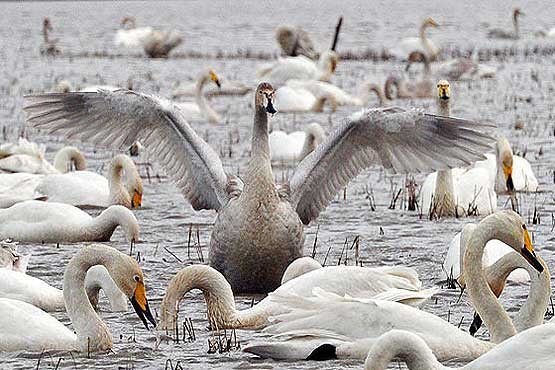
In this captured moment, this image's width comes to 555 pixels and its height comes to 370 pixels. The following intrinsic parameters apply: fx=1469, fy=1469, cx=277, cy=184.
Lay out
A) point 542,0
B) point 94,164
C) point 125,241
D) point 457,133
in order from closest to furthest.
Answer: point 457,133 < point 125,241 < point 94,164 < point 542,0

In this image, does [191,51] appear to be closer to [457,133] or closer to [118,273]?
[457,133]

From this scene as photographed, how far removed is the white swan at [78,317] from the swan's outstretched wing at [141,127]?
2.45 meters

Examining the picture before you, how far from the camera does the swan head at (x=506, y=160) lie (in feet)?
39.3

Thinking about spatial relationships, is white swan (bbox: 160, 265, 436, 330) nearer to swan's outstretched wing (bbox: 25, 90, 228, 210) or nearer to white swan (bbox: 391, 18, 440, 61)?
swan's outstretched wing (bbox: 25, 90, 228, 210)

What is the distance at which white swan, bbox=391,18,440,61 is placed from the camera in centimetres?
2795

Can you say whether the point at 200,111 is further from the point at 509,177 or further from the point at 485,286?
the point at 485,286

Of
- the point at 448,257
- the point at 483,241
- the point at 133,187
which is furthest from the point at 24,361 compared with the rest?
the point at 133,187

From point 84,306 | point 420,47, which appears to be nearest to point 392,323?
point 84,306

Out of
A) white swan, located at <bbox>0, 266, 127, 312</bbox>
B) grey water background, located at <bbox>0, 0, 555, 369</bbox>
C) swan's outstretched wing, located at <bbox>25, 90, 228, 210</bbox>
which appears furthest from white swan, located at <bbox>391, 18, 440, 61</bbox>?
white swan, located at <bbox>0, 266, 127, 312</bbox>

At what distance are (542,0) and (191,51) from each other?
113ft

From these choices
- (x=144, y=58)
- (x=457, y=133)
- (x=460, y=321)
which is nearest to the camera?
(x=460, y=321)

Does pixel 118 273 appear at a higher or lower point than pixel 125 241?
higher

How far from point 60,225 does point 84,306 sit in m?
3.22

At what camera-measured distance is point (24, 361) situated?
644 centimetres
